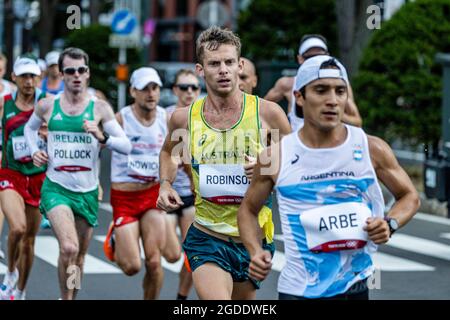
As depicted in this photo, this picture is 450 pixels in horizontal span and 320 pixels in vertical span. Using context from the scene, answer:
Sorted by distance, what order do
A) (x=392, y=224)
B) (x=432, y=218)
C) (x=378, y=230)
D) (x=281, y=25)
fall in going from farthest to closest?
(x=281, y=25), (x=432, y=218), (x=392, y=224), (x=378, y=230)

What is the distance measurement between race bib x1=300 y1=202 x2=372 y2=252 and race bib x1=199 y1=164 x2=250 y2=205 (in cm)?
139

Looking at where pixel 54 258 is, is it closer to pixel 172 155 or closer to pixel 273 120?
pixel 172 155

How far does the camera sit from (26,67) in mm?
10648

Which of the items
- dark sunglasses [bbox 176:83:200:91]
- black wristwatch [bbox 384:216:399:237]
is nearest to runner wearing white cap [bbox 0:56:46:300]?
dark sunglasses [bbox 176:83:200:91]

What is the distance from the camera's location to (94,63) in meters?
35.4

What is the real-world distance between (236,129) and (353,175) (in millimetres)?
1515

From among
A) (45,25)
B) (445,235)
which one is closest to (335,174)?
(445,235)

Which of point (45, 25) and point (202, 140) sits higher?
point (202, 140)

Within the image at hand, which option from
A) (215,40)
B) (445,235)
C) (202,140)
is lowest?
(445,235)

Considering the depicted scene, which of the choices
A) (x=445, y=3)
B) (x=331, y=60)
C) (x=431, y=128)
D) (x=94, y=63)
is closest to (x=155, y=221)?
(x=331, y=60)

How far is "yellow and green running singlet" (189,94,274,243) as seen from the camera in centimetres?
721

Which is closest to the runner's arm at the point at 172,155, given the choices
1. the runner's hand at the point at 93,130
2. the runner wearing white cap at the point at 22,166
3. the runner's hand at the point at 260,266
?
the runner's hand at the point at 260,266

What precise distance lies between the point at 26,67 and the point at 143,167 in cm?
138

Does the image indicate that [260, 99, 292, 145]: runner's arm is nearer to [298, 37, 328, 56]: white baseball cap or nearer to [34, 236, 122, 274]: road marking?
[298, 37, 328, 56]: white baseball cap
